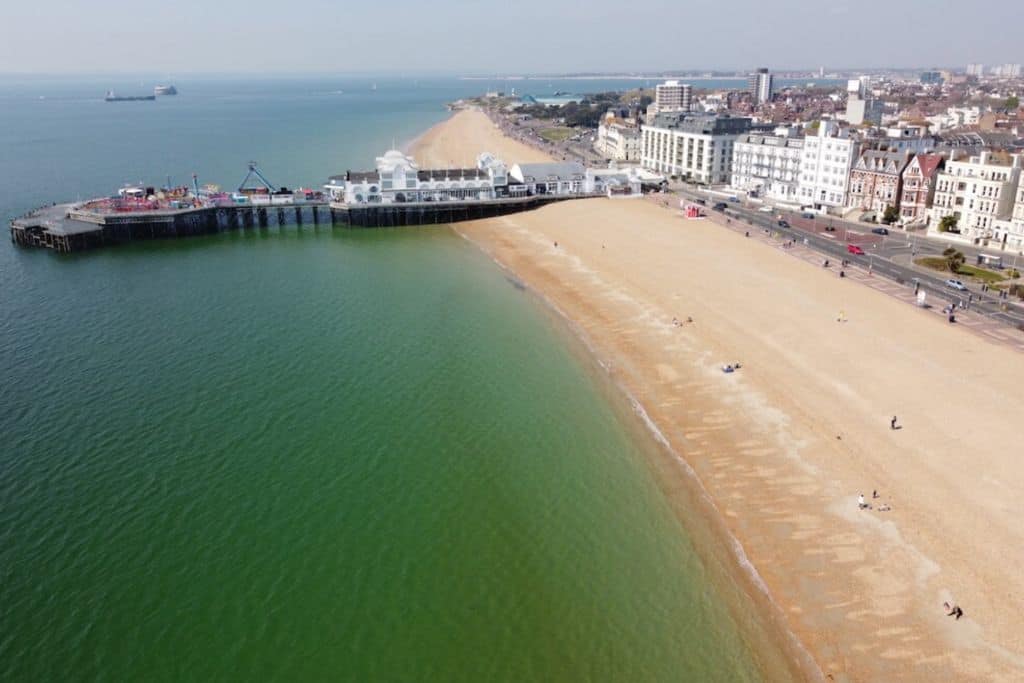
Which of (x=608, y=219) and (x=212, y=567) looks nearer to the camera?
(x=212, y=567)

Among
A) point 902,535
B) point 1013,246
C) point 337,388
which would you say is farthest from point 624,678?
point 1013,246

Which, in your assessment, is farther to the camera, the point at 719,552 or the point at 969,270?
the point at 969,270

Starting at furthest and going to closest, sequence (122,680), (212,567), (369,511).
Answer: (369,511) → (212,567) → (122,680)

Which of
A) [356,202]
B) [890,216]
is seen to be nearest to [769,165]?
[890,216]

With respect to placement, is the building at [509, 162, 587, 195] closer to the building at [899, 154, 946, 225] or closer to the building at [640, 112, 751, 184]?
the building at [640, 112, 751, 184]

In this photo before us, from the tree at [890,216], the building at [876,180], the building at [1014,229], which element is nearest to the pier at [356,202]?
the building at [876,180]

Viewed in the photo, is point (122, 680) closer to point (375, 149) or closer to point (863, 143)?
point (863, 143)

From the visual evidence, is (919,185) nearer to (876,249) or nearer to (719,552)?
(876,249)
